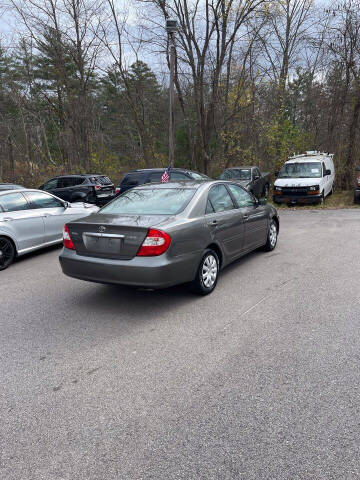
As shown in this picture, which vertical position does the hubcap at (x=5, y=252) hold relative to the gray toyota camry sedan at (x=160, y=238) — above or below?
below

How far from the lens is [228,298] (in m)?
4.93

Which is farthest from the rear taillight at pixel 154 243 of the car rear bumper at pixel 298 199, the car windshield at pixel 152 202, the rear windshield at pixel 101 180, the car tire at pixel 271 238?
the car rear bumper at pixel 298 199

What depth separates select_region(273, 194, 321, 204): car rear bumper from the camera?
14.8 metres

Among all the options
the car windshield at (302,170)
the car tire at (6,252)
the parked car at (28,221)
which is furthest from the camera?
the car windshield at (302,170)

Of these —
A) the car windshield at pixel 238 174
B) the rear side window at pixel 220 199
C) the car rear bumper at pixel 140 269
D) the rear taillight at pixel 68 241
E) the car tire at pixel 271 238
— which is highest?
the car windshield at pixel 238 174

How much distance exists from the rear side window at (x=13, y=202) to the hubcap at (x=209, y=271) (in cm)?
472

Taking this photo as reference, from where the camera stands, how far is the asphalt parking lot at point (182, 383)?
2201 millimetres

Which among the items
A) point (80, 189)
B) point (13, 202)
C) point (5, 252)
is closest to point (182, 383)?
point (5, 252)

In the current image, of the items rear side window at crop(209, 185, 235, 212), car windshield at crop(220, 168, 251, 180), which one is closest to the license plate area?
rear side window at crop(209, 185, 235, 212)

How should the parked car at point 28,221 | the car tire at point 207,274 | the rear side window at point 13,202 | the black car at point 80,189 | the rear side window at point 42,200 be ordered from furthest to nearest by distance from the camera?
the black car at point 80,189, the rear side window at point 42,200, the rear side window at point 13,202, the parked car at point 28,221, the car tire at point 207,274

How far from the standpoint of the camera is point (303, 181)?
49.5ft

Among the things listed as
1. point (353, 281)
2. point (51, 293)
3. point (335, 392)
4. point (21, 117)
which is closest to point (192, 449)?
point (335, 392)

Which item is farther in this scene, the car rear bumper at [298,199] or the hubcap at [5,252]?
the car rear bumper at [298,199]

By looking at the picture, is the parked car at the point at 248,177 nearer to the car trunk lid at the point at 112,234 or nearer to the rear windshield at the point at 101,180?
the rear windshield at the point at 101,180
